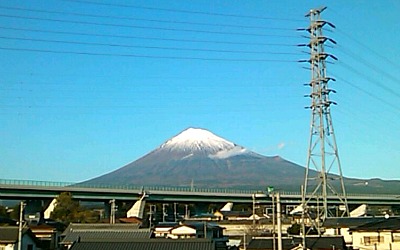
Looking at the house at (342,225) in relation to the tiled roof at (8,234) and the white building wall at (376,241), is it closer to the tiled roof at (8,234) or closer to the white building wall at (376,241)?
the white building wall at (376,241)

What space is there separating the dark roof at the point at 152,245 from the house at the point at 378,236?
976 centimetres

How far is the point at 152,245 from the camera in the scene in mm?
17172

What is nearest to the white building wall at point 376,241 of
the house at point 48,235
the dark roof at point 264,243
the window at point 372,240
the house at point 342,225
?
the window at point 372,240

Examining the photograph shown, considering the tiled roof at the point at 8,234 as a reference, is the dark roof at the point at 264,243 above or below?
below

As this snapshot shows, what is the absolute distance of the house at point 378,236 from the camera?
2284 centimetres

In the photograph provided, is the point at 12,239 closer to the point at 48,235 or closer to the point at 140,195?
the point at 48,235

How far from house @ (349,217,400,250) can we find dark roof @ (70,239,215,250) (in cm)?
976

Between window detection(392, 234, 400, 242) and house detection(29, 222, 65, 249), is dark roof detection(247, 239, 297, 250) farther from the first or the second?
house detection(29, 222, 65, 249)

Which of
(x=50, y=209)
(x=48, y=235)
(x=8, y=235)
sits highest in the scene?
(x=8, y=235)

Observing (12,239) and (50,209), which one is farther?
(50,209)

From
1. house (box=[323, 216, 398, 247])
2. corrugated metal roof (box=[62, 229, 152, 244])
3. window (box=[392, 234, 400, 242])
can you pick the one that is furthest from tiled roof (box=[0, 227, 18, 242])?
house (box=[323, 216, 398, 247])

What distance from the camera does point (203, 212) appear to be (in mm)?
71062

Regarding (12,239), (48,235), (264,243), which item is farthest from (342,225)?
(12,239)

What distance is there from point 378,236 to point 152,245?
11.6 meters
